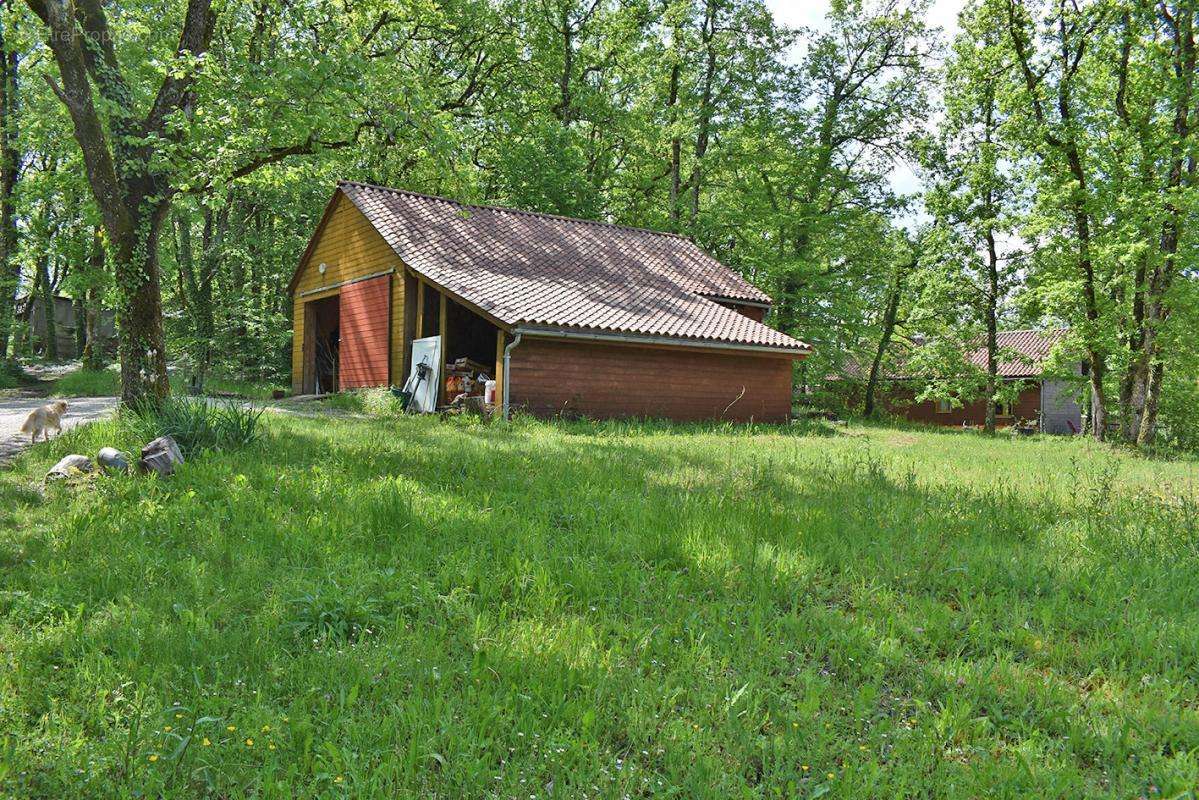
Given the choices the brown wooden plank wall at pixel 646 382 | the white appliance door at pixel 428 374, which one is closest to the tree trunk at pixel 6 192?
the white appliance door at pixel 428 374

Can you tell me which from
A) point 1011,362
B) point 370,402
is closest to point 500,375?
point 370,402

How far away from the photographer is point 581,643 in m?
3.54

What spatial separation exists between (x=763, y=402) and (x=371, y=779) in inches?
653

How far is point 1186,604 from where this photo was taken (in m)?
4.24

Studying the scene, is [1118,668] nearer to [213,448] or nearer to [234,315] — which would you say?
[213,448]

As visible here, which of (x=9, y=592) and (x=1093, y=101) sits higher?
(x=1093, y=101)

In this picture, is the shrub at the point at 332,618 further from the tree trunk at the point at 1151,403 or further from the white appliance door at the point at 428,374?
the tree trunk at the point at 1151,403

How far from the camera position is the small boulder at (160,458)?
21.4 ft

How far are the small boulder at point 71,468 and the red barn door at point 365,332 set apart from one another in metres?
11.4

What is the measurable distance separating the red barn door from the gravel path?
18.4 ft

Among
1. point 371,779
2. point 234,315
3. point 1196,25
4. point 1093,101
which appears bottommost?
point 371,779

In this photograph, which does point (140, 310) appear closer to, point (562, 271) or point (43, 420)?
point (43, 420)

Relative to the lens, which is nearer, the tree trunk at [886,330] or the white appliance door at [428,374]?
the white appliance door at [428,374]

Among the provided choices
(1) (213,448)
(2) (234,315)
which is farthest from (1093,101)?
(2) (234,315)
